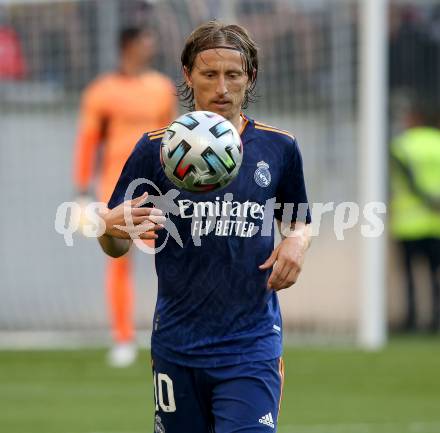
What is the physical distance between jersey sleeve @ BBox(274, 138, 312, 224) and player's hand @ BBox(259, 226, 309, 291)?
273mm

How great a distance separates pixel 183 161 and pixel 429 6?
997 centimetres

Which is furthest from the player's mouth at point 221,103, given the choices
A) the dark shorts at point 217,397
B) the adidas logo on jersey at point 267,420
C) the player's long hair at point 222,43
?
the adidas logo on jersey at point 267,420

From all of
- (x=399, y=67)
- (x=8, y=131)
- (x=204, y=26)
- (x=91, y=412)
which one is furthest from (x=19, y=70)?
(x=204, y=26)

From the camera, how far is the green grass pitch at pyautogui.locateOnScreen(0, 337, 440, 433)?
8.23 metres

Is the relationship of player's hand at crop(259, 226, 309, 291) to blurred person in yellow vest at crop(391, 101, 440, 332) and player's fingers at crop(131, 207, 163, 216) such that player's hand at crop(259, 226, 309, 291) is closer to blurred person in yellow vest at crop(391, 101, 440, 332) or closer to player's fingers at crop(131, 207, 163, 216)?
player's fingers at crop(131, 207, 163, 216)

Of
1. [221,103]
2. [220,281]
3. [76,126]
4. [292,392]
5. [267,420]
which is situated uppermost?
[76,126]

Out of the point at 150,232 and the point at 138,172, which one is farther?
the point at 138,172

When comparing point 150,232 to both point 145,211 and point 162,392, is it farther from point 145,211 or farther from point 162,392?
point 162,392

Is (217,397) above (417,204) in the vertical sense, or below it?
below

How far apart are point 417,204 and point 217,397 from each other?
9.20m

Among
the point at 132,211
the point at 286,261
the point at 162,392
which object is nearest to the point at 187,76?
the point at 132,211

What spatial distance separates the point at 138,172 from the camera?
16.2ft

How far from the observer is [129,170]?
4973mm

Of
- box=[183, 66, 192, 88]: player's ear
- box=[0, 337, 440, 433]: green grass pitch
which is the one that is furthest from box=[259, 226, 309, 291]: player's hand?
box=[0, 337, 440, 433]: green grass pitch
